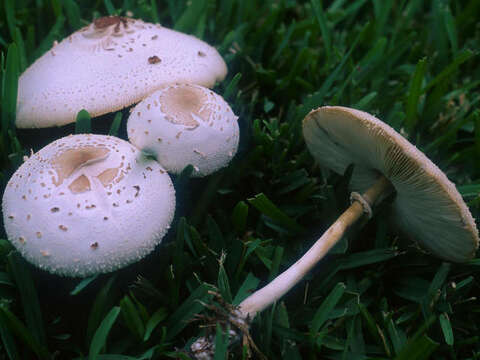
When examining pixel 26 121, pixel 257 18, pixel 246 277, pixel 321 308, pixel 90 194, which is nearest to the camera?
pixel 90 194

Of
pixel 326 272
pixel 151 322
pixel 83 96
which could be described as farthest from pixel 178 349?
pixel 83 96

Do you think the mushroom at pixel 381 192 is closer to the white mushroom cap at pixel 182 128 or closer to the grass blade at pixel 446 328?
the grass blade at pixel 446 328

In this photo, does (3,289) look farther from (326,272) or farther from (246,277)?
(326,272)

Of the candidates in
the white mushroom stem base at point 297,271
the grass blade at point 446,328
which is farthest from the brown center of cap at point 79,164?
the grass blade at point 446,328

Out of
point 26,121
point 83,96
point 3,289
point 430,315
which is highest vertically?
point 83,96

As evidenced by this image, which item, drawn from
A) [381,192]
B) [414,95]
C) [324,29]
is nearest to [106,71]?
[381,192]

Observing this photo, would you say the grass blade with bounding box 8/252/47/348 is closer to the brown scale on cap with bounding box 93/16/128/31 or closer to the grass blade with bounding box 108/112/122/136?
the grass blade with bounding box 108/112/122/136

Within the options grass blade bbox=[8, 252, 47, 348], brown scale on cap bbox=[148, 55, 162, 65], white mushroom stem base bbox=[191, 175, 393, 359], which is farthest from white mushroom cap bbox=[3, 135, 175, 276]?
brown scale on cap bbox=[148, 55, 162, 65]
